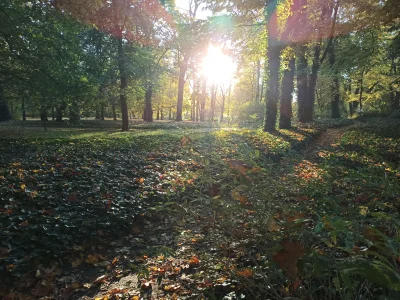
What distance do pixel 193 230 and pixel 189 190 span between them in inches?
68.8

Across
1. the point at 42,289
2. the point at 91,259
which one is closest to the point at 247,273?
the point at 91,259

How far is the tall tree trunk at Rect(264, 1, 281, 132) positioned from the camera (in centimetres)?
1366

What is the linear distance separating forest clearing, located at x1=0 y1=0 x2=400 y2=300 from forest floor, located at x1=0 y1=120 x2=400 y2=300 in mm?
24

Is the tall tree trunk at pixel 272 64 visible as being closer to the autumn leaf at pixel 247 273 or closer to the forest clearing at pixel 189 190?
the forest clearing at pixel 189 190

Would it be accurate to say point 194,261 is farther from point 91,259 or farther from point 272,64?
point 272,64

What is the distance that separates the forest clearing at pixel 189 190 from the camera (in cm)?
235

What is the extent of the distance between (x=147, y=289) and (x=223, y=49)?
14.8 m

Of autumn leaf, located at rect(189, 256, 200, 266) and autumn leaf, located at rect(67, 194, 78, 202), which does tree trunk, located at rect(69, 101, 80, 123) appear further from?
autumn leaf, located at rect(189, 256, 200, 266)

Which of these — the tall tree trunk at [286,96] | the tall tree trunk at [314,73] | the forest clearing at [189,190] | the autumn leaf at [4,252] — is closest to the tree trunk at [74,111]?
the forest clearing at [189,190]

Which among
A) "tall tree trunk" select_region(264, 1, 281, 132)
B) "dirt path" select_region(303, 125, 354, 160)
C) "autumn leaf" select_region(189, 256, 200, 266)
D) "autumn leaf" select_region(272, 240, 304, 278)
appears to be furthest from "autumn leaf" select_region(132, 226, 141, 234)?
"tall tree trunk" select_region(264, 1, 281, 132)

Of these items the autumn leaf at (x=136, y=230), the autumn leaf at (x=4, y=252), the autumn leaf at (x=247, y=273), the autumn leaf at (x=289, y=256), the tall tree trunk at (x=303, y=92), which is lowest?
the autumn leaf at (x=136, y=230)

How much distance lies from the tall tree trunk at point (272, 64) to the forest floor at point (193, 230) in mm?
7865

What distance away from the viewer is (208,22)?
13898 mm

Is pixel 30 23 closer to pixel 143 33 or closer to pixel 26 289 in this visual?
pixel 143 33
